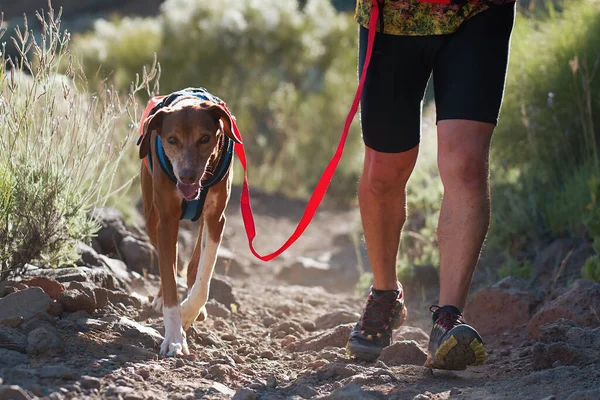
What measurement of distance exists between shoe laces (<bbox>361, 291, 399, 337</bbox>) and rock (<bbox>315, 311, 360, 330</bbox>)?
1.08 m

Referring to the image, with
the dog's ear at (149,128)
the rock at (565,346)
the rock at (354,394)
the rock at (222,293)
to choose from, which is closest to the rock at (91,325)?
the dog's ear at (149,128)

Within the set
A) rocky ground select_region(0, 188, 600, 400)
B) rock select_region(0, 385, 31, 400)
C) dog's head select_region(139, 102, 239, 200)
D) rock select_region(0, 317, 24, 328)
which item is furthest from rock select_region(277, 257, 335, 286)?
rock select_region(0, 385, 31, 400)

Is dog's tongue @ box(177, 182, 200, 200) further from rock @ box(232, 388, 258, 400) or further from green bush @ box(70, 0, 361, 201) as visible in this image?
green bush @ box(70, 0, 361, 201)

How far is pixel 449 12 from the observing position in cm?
398

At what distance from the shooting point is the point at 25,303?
166 inches

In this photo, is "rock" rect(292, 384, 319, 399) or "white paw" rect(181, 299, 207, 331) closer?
"rock" rect(292, 384, 319, 399)

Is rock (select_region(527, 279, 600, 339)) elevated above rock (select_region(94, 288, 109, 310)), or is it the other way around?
rock (select_region(527, 279, 600, 339))

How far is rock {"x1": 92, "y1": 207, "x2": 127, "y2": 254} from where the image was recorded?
6.46m

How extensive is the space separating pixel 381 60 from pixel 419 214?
14.5 ft

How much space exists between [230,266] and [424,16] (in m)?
4.33

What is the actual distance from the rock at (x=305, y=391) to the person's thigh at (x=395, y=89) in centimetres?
120

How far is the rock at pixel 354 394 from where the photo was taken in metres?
3.41

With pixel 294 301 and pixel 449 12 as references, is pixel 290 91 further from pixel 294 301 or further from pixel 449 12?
pixel 449 12

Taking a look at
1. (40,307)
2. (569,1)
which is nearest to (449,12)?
(40,307)
